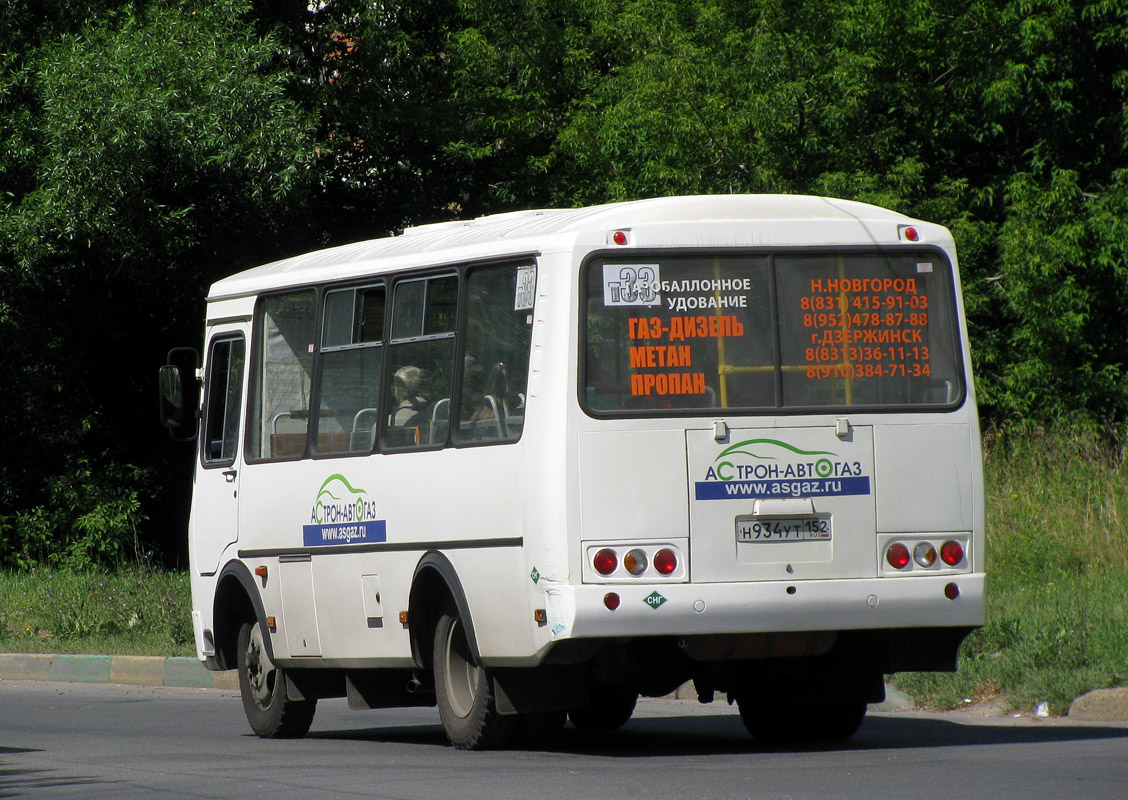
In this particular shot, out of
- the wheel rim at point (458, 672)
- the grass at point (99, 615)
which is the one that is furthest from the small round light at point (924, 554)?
the grass at point (99, 615)

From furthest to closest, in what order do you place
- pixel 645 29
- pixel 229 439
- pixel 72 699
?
pixel 645 29 → pixel 72 699 → pixel 229 439

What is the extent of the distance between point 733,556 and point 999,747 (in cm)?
162

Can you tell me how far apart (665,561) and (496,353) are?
4.74 ft

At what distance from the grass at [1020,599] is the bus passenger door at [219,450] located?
408 centimetres

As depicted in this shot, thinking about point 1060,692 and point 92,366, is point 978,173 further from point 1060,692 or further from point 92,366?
point 1060,692

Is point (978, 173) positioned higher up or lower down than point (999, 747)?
higher up

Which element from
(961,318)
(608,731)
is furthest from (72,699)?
(961,318)

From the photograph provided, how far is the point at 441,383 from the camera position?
31.3ft

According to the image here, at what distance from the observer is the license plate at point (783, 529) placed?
28.2 ft

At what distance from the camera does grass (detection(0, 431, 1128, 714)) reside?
1111 centimetres

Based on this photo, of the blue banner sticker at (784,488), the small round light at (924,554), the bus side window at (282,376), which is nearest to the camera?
the blue banner sticker at (784,488)

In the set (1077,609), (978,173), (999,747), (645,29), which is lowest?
(999,747)

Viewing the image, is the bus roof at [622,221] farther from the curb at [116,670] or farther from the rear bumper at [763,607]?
the curb at [116,670]

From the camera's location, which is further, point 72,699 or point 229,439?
point 72,699
